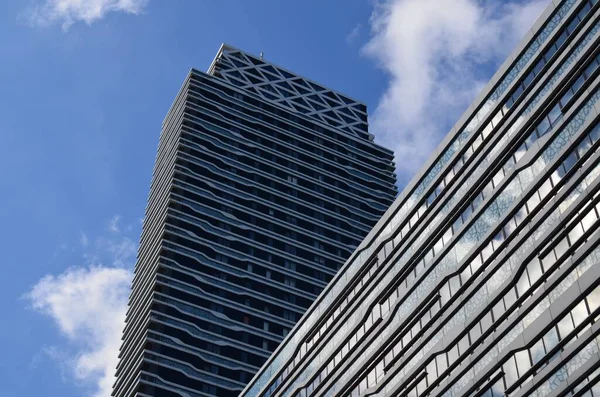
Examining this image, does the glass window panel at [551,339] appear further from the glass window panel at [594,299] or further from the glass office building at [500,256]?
the glass window panel at [594,299]

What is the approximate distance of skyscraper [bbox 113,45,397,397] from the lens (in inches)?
4815

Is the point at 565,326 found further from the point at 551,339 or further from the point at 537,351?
the point at 537,351

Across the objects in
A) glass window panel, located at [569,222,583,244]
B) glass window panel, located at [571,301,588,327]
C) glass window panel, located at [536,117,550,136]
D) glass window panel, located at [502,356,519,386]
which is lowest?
glass window panel, located at [502,356,519,386]

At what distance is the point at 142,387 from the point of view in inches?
4569

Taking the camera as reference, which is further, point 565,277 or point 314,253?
point 314,253

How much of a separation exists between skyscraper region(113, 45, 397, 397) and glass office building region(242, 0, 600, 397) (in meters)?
47.0

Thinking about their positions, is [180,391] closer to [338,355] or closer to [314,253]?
[314,253]

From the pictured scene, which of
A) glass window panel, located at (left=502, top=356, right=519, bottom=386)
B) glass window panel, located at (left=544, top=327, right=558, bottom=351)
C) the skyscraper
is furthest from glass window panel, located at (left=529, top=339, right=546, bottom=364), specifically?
the skyscraper

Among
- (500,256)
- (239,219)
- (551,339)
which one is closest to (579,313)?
(551,339)

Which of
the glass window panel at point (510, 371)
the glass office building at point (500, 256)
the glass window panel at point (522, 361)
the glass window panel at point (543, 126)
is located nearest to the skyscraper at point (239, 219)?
the glass office building at point (500, 256)

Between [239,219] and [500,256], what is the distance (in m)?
84.8

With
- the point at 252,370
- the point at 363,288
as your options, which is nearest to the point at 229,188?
the point at 252,370

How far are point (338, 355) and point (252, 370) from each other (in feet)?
157

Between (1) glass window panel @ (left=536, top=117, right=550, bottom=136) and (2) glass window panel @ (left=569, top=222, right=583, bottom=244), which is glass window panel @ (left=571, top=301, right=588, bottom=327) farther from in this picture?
(1) glass window panel @ (left=536, top=117, right=550, bottom=136)
